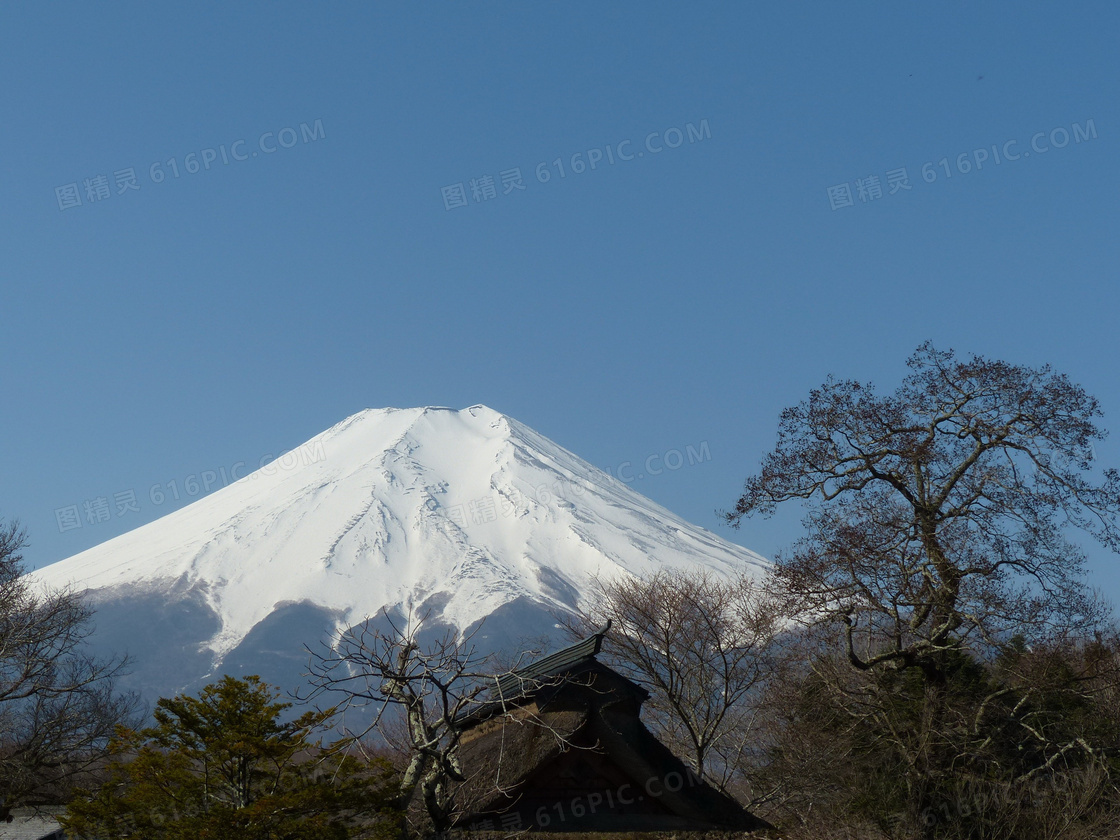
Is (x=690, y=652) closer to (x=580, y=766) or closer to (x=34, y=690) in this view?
(x=580, y=766)

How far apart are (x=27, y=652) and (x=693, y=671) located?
1662 centimetres

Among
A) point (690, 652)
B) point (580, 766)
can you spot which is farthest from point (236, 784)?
point (690, 652)

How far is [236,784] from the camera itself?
435 inches

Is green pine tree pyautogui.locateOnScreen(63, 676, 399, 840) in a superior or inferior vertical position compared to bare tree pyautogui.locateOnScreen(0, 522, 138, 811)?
inferior

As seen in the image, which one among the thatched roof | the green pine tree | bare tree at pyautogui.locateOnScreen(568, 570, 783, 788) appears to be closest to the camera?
the green pine tree

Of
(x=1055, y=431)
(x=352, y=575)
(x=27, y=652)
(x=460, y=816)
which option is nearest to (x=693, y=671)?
(x=1055, y=431)

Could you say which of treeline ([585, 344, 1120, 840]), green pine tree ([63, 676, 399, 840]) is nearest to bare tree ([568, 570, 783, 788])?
treeline ([585, 344, 1120, 840])

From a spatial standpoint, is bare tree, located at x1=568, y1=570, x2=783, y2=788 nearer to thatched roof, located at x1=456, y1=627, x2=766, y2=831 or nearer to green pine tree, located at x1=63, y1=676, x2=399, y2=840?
thatched roof, located at x1=456, y1=627, x2=766, y2=831

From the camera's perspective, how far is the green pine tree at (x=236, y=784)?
34.2 ft

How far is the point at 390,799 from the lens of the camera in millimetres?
10727

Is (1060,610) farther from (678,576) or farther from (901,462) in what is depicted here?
(678,576)

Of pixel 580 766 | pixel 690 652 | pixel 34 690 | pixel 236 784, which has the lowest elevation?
pixel 580 766

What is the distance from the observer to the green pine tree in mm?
10414

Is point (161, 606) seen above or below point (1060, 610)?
above
